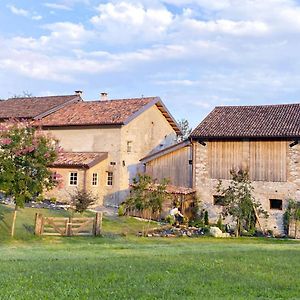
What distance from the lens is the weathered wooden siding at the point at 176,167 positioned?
32.2m

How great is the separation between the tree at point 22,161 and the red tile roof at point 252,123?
13.5 m

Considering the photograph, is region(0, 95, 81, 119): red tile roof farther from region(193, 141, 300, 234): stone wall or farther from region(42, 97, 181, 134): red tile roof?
region(193, 141, 300, 234): stone wall

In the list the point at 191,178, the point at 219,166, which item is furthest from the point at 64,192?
the point at 219,166

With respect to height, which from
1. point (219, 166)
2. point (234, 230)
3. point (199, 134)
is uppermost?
point (199, 134)

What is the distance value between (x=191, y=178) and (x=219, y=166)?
7.57 ft

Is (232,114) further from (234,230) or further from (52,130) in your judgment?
(52,130)

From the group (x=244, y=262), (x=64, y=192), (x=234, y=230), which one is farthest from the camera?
(x=64, y=192)

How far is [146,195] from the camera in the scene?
89.5ft

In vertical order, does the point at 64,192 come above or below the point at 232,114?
below

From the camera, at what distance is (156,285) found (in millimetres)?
8008

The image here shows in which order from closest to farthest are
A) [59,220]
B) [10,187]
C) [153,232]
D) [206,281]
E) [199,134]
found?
1. [206,281]
2. [10,187]
3. [59,220]
4. [153,232]
5. [199,134]

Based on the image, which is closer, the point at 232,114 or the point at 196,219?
the point at 196,219

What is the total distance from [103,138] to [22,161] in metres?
15.7

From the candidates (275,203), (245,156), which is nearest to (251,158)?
(245,156)
